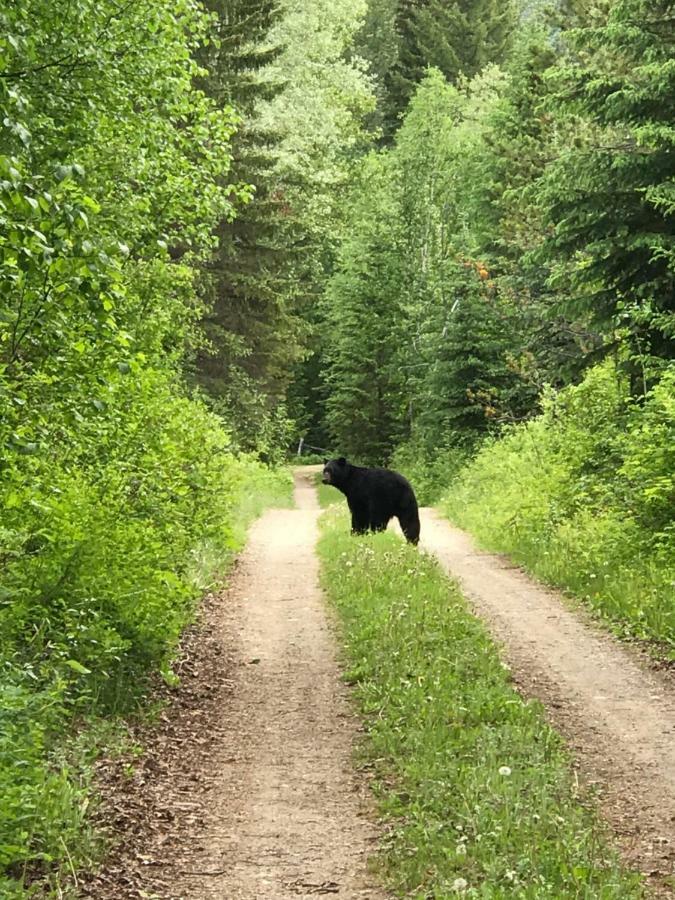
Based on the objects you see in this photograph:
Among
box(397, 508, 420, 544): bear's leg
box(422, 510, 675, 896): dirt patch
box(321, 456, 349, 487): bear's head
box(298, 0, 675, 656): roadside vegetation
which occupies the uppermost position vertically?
box(298, 0, 675, 656): roadside vegetation

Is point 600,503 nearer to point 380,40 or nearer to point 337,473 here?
point 337,473

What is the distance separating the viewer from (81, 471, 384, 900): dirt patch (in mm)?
5012

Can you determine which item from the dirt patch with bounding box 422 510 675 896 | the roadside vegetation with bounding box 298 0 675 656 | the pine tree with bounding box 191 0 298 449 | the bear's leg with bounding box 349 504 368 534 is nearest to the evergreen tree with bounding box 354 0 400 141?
the roadside vegetation with bounding box 298 0 675 656

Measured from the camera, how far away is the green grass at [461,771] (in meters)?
4.66

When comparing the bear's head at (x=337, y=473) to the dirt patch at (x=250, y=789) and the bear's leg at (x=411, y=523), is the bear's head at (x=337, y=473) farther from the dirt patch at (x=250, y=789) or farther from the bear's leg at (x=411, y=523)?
the dirt patch at (x=250, y=789)

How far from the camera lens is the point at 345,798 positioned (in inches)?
240

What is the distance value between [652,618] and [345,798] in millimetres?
5391

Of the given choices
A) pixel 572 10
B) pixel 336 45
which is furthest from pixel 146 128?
pixel 572 10

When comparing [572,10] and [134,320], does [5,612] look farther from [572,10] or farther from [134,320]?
[572,10]

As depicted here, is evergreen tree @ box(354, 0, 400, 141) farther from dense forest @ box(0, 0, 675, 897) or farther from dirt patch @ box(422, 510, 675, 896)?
dirt patch @ box(422, 510, 675, 896)

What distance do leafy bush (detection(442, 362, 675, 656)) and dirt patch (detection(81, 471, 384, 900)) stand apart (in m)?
3.78

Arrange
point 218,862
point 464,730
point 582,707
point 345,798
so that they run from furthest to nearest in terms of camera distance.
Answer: point 582,707
point 464,730
point 345,798
point 218,862

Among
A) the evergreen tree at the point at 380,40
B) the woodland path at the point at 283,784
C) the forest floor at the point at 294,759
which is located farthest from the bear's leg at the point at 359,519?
the evergreen tree at the point at 380,40

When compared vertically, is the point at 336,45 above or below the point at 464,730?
above
